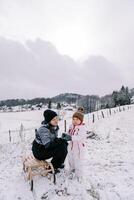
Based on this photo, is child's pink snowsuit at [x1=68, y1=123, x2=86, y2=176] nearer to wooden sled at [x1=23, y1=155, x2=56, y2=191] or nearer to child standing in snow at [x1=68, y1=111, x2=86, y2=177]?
child standing in snow at [x1=68, y1=111, x2=86, y2=177]

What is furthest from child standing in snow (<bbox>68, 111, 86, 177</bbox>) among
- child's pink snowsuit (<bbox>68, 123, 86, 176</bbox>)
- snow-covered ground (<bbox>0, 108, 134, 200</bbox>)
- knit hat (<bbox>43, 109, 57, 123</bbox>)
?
knit hat (<bbox>43, 109, 57, 123</bbox>)

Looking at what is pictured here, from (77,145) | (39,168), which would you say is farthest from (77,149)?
(39,168)

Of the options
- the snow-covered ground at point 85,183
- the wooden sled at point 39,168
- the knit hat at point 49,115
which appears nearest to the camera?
the snow-covered ground at point 85,183

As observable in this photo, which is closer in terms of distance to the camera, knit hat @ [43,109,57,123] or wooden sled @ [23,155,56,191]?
wooden sled @ [23,155,56,191]

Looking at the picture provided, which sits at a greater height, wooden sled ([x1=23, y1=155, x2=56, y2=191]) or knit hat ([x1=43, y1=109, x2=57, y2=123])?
knit hat ([x1=43, y1=109, x2=57, y2=123])

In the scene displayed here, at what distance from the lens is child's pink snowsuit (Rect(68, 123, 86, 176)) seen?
8583 millimetres

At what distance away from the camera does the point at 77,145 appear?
8688mm

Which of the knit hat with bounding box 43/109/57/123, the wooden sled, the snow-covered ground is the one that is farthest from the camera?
the knit hat with bounding box 43/109/57/123

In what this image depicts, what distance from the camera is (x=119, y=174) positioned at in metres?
9.59

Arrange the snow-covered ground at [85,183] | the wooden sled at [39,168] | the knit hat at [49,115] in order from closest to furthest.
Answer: the snow-covered ground at [85,183]
the wooden sled at [39,168]
the knit hat at [49,115]

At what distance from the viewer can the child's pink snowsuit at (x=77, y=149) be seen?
858 centimetres

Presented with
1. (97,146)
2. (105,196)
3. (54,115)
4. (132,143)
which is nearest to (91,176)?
(105,196)

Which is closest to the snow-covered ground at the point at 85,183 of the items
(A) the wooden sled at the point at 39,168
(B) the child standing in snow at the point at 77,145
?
(A) the wooden sled at the point at 39,168

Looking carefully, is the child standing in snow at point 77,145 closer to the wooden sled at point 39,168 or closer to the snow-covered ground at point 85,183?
the snow-covered ground at point 85,183
